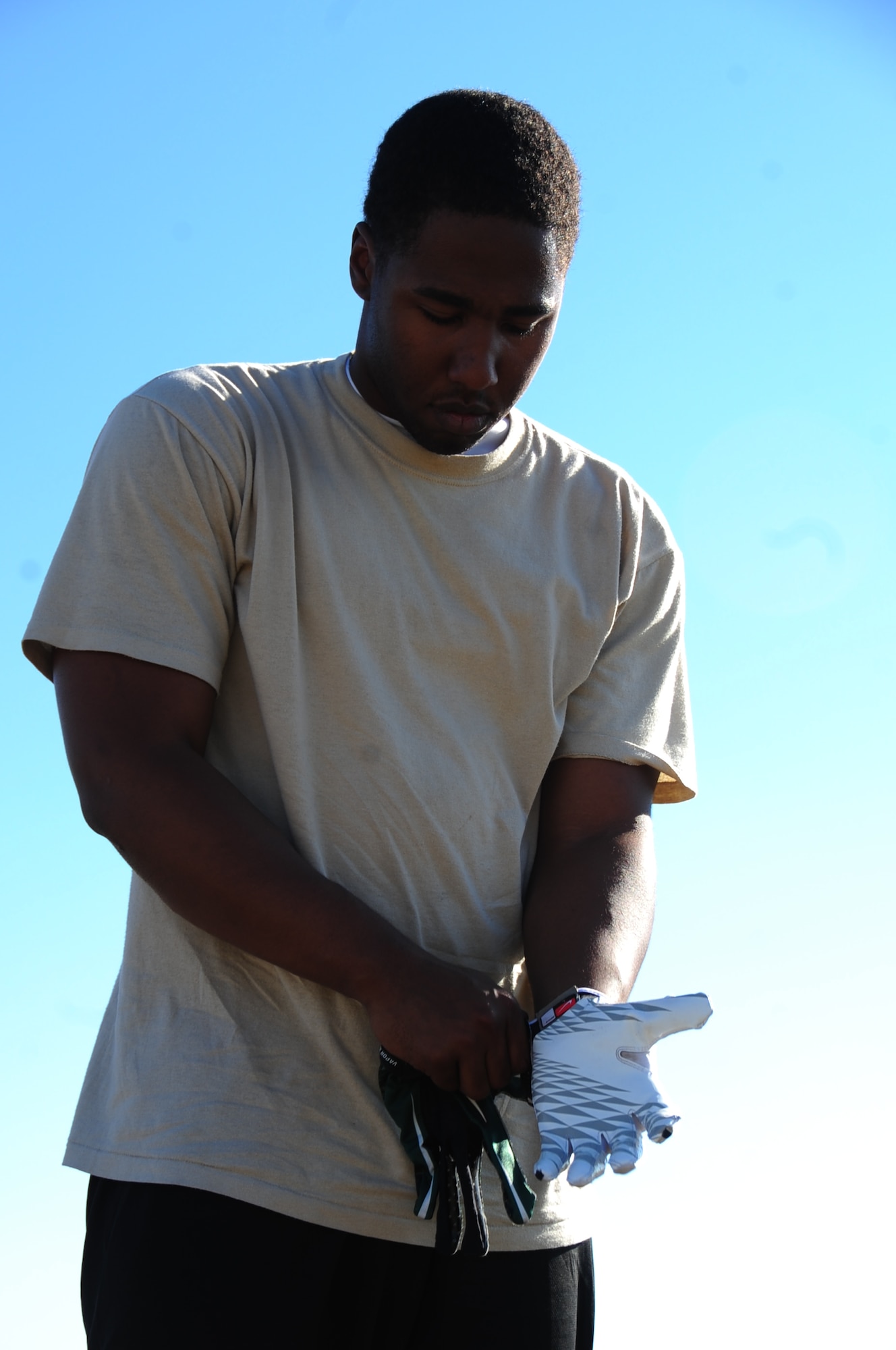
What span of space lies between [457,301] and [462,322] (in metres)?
0.04

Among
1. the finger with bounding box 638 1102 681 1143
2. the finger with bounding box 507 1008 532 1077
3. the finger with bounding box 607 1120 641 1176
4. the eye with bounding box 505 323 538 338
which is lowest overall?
the finger with bounding box 607 1120 641 1176

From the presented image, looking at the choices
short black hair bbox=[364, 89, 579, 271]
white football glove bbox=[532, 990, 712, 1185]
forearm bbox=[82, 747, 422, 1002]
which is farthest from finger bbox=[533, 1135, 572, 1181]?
short black hair bbox=[364, 89, 579, 271]

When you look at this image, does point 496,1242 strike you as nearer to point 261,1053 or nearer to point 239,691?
point 261,1053

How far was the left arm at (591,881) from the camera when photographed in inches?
119

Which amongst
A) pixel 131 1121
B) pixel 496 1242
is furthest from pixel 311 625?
pixel 496 1242

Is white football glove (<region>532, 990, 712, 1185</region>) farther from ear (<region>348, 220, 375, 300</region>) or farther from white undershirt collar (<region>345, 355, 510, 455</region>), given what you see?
ear (<region>348, 220, 375, 300</region>)

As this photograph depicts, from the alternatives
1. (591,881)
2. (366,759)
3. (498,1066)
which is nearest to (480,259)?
(366,759)

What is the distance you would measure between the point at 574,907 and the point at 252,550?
3.21 ft

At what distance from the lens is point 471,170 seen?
327 cm

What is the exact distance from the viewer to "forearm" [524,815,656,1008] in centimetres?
300

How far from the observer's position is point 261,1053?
9.02ft

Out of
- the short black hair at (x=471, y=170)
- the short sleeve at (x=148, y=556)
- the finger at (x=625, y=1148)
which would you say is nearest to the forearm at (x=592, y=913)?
the finger at (x=625, y=1148)

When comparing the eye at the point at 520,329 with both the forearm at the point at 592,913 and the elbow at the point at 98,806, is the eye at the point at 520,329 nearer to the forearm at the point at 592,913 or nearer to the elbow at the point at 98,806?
the forearm at the point at 592,913

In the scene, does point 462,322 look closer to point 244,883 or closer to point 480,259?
point 480,259
